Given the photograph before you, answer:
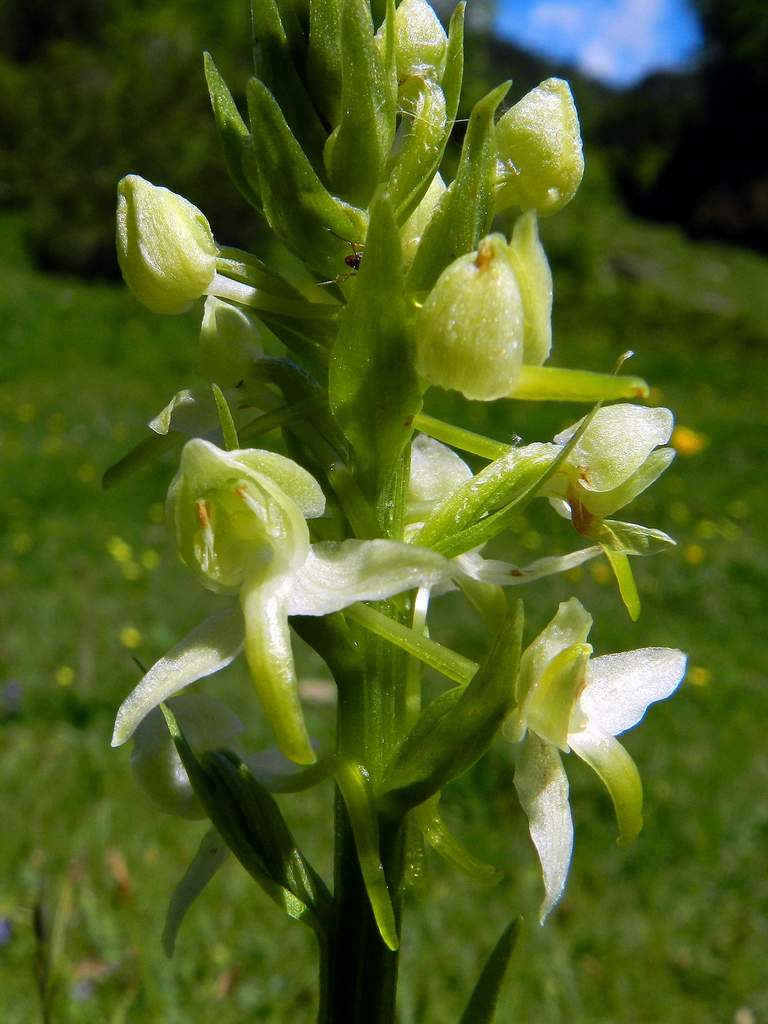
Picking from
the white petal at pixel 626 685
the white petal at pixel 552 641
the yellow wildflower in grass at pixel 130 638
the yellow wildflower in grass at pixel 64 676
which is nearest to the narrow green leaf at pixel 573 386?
the white petal at pixel 552 641

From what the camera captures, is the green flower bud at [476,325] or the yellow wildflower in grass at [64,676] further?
the yellow wildflower in grass at [64,676]

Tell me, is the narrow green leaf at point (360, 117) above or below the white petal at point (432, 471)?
above

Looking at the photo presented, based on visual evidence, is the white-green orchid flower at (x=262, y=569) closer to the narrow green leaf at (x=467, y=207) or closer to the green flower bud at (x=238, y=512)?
the green flower bud at (x=238, y=512)

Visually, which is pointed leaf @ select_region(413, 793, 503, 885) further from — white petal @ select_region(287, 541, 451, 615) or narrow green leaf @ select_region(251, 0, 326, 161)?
narrow green leaf @ select_region(251, 0, 326, 161)

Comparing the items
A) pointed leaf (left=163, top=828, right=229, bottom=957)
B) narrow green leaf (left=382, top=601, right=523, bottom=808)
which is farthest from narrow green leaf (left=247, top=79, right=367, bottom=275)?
pointed leaf (left=163, top=828, right=229, bottom=957)

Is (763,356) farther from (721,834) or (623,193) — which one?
(623,193)

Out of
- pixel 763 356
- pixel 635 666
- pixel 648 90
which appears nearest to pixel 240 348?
pixel 635 666

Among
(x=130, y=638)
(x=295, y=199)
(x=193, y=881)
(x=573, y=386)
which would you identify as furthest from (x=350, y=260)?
(x=130, y=638)
